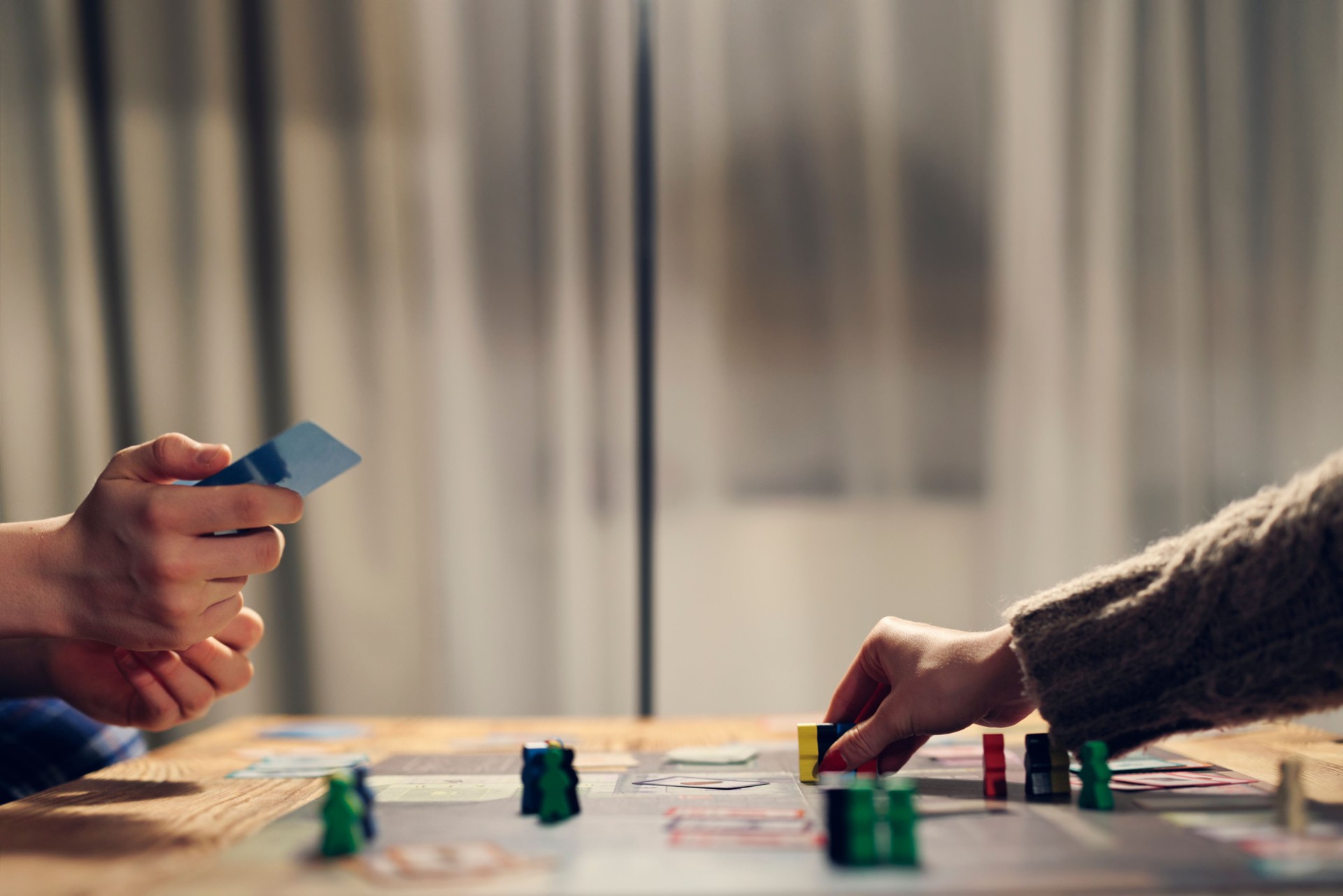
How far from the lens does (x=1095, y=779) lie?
2.10ft

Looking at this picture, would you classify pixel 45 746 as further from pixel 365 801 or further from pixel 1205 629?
pixel 1205 629

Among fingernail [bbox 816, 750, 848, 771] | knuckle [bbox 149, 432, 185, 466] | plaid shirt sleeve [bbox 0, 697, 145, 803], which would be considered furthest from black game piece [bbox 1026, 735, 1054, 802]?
plaid shirt sleeve [bbox 0, 697, 145, 803]

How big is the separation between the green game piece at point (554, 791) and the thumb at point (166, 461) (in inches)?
13.6

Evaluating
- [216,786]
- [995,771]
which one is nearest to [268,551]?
[216,786]

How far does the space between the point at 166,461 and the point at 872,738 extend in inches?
23.0

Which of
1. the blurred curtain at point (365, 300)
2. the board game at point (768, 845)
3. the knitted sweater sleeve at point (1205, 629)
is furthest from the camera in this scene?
the blurred curtain at point (365, 300)

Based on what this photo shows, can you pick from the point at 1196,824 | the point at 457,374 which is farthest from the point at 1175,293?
the point at 1196,824

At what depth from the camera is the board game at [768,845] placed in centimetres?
49

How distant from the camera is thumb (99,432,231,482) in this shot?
707 mm

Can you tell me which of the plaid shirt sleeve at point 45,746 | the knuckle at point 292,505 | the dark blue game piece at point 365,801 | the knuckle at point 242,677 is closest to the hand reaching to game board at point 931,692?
the dark blue game piece at point 365,801

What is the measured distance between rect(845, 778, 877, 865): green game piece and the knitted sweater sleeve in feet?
0.76

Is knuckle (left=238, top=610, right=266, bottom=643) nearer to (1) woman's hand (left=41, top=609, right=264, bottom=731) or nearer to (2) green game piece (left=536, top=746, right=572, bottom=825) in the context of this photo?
(1) woman's hand (left=41, top=609, right=264, bottom=731)

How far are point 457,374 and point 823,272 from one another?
76 cm

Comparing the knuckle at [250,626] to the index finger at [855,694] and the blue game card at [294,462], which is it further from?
the index finger at [855,694]
